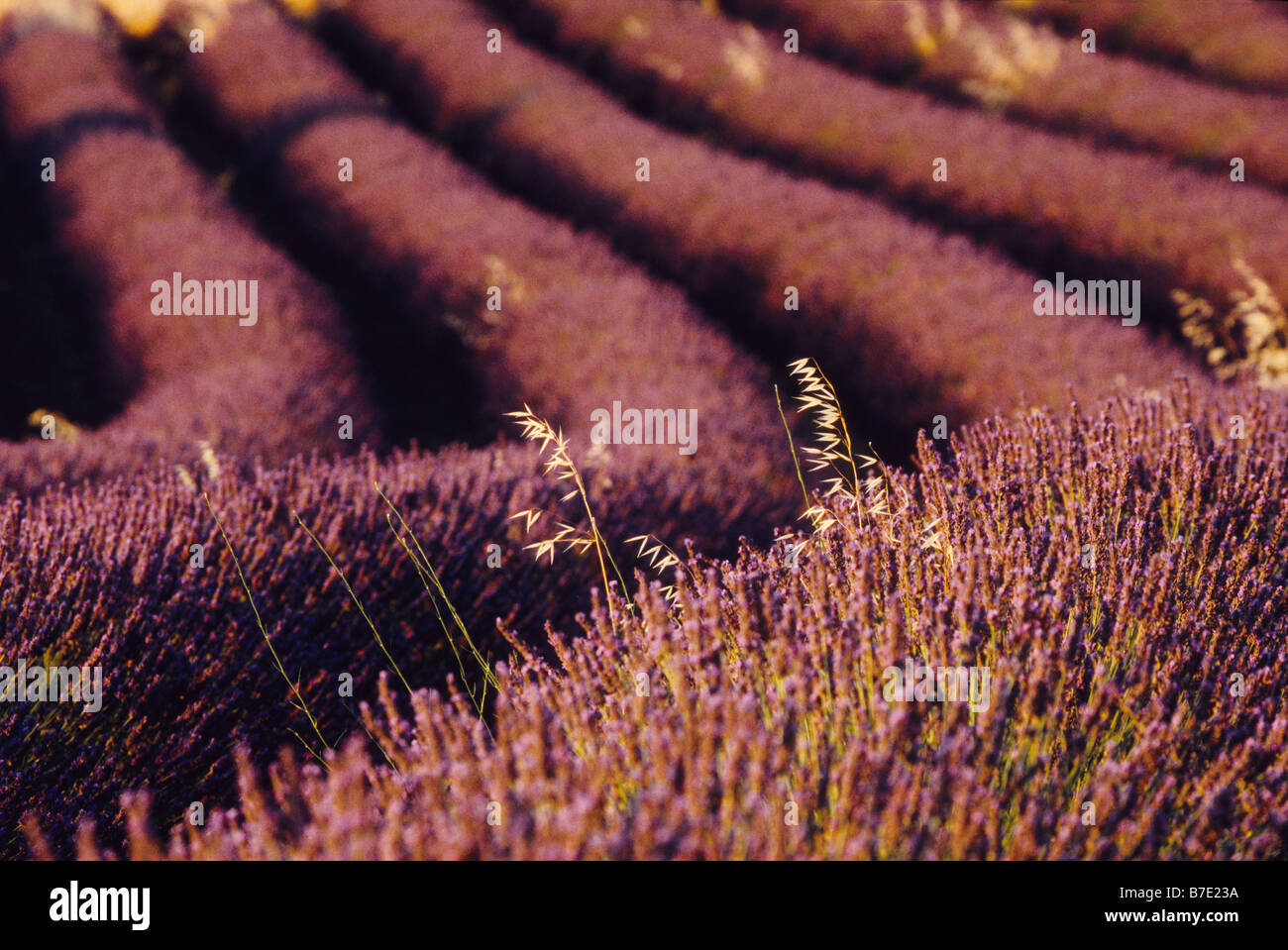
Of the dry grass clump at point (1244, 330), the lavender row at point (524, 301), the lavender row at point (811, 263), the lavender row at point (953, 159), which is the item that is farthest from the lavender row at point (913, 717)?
the lavender row at point (953, 159)

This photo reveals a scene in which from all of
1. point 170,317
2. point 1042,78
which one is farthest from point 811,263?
point 1042,78

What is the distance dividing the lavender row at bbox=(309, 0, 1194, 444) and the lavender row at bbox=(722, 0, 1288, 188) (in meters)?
2.56

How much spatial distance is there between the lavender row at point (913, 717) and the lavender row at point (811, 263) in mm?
2045

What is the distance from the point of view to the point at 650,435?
4387 millimetres

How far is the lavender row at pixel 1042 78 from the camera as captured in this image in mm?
7465

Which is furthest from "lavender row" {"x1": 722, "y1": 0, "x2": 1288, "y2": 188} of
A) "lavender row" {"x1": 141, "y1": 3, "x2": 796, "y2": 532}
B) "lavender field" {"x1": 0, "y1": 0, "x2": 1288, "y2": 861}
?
"lavender row" {"x1": 141, "y1": 3, "x2": 796, "y2": 532}

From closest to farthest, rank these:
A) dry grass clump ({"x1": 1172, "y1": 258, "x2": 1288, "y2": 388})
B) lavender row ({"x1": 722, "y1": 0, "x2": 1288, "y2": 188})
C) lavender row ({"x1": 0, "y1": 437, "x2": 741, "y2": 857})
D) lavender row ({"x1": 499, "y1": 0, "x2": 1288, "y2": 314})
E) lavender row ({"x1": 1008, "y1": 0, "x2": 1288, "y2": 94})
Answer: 1. lavender row ({"x1": 0, "y1": 437, "x2": 741, "y2": 857})
2. dry grass clump ({"x1": 1172, "y1": 258, "x2": 1288, "y2": 388})
3. lavender row ({"x1": 499, "y1": 0, "x2": 1288, "y2": 314})
4. lavender row ({"x1": 722, "y1": 0, "x2": 1288, "y2": 188})
5. lavender row ({"x1": 1008, "y1": 0, "x2": 1288, "y2": 94})

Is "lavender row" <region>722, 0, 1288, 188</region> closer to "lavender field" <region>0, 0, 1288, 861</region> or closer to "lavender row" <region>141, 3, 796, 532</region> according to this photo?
"lavender field" <region>0, 0, 1288, 861</region>

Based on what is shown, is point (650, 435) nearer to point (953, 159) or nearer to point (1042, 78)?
point (953, 159)

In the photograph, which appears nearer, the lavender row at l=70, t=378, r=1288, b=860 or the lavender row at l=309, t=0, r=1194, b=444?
the lavender row at l=70, t=378, r=1288, b=860

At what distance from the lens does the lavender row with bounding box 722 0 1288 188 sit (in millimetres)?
7465

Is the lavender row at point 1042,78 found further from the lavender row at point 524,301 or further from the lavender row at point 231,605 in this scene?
the lavender row at point 231,605

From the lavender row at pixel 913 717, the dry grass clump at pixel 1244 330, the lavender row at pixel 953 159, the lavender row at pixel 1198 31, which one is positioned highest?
the lavender row at pixel 1198 31
